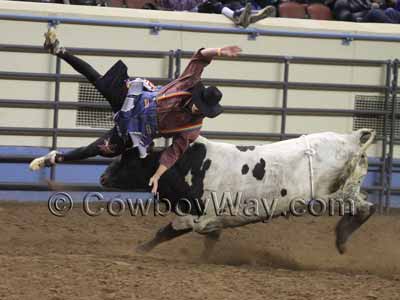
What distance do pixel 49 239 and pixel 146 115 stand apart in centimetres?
203

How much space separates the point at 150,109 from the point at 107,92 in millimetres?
401

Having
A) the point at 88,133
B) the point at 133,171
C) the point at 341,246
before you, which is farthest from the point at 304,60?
the point at 133,171

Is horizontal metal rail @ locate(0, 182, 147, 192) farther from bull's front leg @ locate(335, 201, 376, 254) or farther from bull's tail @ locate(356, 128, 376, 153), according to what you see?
bull's tail @ locate(356, 128, 376, 153)

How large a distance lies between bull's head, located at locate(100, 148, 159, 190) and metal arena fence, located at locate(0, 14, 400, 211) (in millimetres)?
2655

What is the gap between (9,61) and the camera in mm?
9664

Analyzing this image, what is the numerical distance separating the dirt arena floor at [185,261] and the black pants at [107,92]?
2.72 feet

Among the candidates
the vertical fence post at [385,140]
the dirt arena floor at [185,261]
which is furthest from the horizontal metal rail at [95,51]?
the vertical fence post at [385,140]

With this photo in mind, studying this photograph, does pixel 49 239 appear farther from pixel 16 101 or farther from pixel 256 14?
pixel 256 14

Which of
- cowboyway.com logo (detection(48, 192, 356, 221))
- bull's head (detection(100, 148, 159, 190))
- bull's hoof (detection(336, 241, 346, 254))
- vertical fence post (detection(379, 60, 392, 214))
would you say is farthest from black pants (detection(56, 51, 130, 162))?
vertical fence post (detection(379, 60, 392, 214))

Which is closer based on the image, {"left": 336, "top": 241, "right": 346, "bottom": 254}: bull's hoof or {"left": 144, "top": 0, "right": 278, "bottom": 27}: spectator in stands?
{"left": 336, "top": 241, "right": 346, "bottom": 254}: bull's hoof

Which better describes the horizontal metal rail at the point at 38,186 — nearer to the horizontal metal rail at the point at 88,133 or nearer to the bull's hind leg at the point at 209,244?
the horizontal metal rail at the point at 88,133

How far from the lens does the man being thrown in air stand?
21.5 ft

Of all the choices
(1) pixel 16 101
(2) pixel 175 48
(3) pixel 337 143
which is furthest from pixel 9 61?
(3) pixel 337 143

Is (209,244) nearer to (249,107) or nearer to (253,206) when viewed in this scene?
(253,206)
